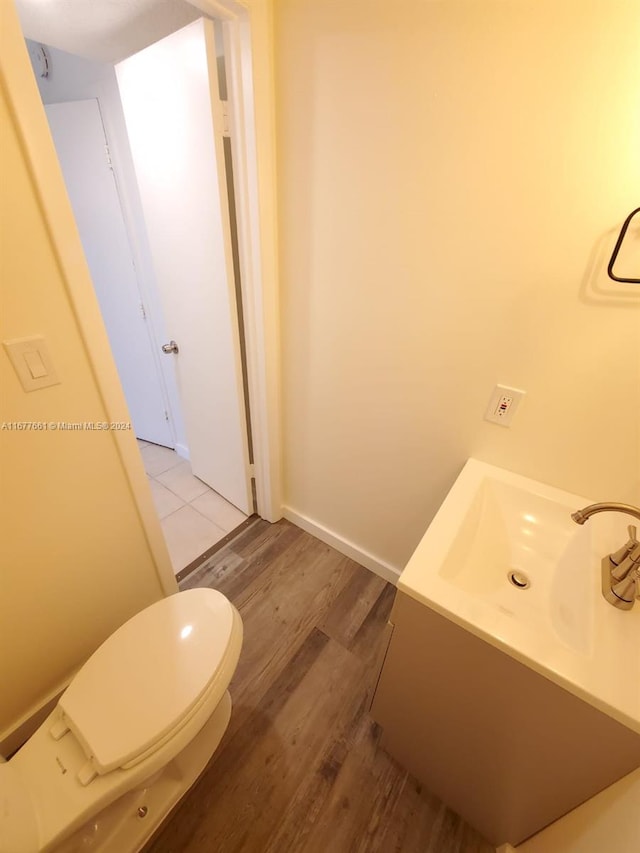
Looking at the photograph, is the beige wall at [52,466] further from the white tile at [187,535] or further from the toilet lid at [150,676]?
the white tile at [187,535]

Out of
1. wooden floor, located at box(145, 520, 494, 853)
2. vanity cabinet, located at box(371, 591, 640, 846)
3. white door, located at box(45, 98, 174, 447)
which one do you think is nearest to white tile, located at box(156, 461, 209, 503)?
white door, located at box(45, 98, 174, 447)

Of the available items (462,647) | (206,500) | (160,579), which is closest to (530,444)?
(462,647)

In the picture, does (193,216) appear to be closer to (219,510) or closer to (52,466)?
(52,466)

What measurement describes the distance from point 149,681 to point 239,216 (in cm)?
147

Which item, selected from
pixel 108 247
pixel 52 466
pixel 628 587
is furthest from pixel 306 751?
pixel 108 247

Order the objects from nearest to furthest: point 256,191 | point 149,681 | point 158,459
→ point 149,681 < point 256,191 < point 158,459

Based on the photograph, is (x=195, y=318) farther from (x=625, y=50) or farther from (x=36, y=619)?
(x=625, y=50)

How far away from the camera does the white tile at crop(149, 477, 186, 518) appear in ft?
6.29

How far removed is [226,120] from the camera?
1.07 m

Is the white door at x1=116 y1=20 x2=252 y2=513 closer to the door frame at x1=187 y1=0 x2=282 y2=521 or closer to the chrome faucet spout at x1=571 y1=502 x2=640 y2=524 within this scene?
the door frame at x1=187 y1=0 x2=282 y2=521

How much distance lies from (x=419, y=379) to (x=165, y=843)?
5.07 feet

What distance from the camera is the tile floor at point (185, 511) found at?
67.7 inches

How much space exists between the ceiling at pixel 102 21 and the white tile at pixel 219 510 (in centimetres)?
204

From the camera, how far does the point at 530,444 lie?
100cm
